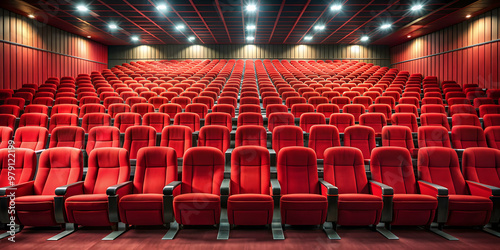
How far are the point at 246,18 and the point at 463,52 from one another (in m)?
5.97

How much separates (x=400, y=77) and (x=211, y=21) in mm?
5599

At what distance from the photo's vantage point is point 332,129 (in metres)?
2.97

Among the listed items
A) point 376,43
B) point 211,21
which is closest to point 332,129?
point 211,21

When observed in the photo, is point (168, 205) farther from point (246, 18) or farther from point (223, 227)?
point (246, 18)

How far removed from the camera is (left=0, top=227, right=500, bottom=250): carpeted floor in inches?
75.8

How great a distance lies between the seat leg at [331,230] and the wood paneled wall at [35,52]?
25.5 feet

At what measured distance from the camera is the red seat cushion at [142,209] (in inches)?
81.4

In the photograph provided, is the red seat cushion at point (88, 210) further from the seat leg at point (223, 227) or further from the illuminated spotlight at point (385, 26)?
the illuminated spotlight at point (385, 26)

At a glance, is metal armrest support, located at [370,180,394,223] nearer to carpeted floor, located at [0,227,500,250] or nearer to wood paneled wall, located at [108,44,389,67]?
carpeted floor, located at [0,227,500,250]

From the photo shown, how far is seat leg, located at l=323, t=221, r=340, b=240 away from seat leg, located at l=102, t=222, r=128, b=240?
154cm

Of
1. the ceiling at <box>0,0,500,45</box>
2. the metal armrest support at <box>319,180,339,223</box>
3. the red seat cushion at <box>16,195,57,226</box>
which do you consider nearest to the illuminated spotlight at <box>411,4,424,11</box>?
the ceiling at <box>0,0,500,45</box>

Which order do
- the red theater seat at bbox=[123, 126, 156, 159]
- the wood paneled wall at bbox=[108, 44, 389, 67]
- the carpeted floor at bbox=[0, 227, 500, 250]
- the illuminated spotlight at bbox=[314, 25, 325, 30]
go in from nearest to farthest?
the carpeted floor at bbox=[0, 227, 500, 250] < the red theater seat at bbox=[123, 126, 156, 159] < the illuminated spotlight at bbox=[314, 25, 325, 30] < the wood paneled wall at bbox=[108, 44, 389, 67]

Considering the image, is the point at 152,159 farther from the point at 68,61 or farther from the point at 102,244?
the point at 68,61

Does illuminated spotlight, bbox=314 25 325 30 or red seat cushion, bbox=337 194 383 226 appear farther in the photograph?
illuminated spotlight, bbox=314 25 325 30
